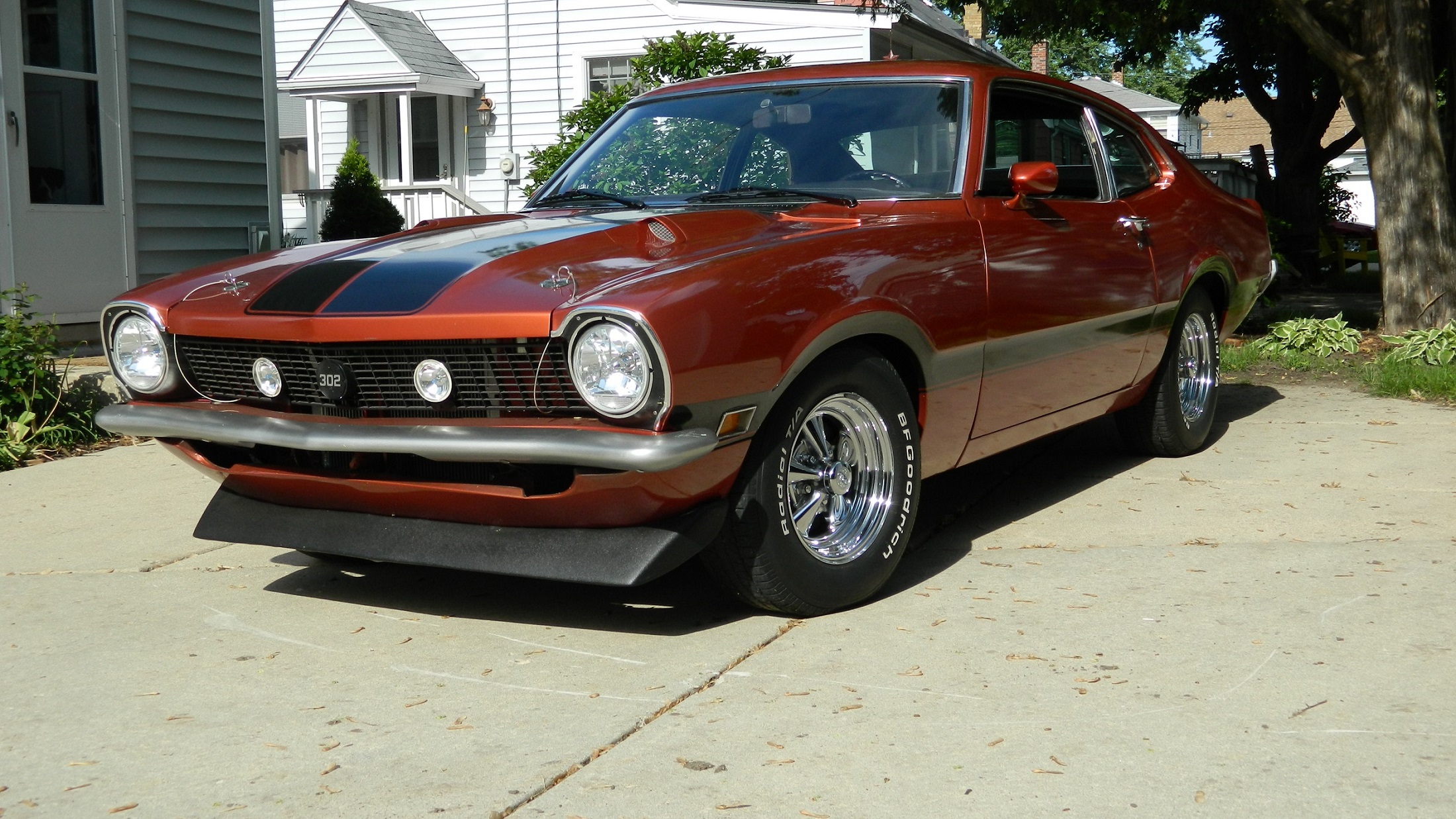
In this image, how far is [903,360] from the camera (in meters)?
4.23

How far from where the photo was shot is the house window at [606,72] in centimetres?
1888

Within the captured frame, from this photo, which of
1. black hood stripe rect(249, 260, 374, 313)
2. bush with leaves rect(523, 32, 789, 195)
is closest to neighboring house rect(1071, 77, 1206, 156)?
bush with leaves rect(523, 32, 789, 195)

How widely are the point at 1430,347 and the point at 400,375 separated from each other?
25.1ft

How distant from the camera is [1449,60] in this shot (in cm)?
1042

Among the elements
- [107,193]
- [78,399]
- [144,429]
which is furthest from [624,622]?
[107,193]

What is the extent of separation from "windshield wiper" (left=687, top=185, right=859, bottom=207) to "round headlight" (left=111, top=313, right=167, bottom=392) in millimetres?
1712

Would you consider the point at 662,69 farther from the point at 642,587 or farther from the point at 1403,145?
the point at 642,587

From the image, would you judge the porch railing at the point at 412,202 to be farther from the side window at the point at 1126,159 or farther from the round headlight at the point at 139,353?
the round headlight at the point at 139,353

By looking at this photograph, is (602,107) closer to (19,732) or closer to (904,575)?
(904,575)

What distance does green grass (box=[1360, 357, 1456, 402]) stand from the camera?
7926 millimetres

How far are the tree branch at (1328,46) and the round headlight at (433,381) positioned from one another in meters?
7.75

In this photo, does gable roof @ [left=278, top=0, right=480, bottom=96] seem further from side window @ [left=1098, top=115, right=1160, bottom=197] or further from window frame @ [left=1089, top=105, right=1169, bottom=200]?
side window @ [left=1098, top=115, right=1160, bottom=197]

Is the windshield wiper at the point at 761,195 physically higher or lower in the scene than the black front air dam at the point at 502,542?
higher

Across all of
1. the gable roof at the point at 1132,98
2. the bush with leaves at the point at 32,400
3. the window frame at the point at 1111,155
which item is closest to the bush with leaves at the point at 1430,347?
the window frame at the point at 1111,155
